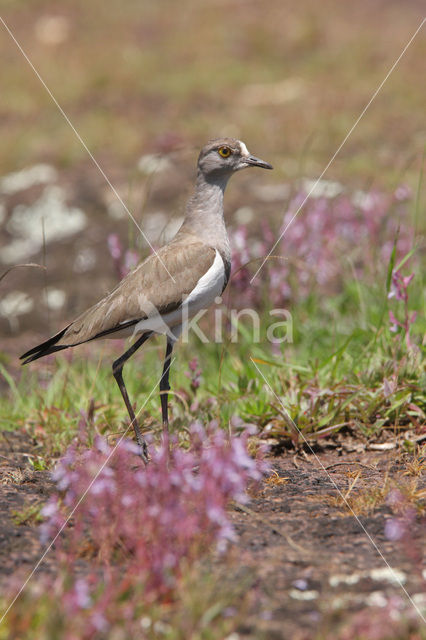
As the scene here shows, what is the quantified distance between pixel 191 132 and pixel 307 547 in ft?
27.3

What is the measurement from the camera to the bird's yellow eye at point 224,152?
4672mm

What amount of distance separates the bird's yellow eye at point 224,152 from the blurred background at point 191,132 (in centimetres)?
31

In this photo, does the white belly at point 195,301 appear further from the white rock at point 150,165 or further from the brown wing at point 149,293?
the white rock at point 150,165

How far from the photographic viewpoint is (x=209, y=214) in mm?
4637

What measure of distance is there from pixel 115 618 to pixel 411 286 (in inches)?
154

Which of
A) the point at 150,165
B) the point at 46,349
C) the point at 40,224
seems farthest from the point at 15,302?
the point at 46,349

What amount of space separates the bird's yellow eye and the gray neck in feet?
0.44

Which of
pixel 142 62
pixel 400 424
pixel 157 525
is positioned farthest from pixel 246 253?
pixel 142 62

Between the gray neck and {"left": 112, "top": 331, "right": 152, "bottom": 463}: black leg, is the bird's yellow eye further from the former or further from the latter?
{"left": 112, "top": 331, "right": 152, "bottom": 463}: black leg

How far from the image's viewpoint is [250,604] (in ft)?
8.21

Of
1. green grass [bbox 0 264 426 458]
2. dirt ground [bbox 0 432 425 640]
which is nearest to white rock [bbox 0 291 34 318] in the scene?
green grass [bbox 0 264 426 458]

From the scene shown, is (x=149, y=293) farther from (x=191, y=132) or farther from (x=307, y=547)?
(x=191, y=132)

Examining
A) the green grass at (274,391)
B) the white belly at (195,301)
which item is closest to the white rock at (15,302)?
the green grass at (274,391)

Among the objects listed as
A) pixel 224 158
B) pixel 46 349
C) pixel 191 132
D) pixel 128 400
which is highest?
pixel 191 132
